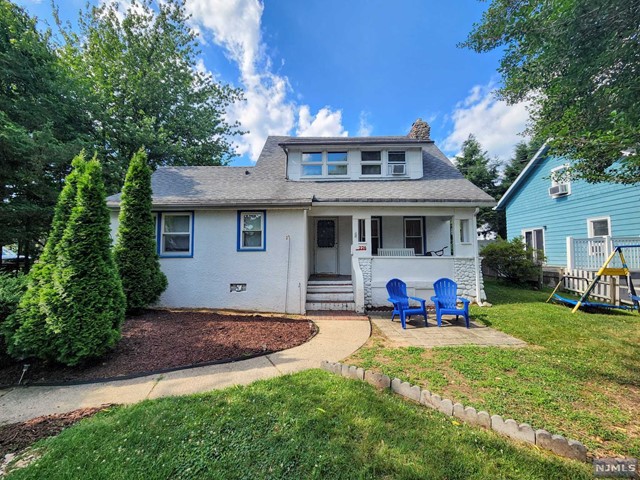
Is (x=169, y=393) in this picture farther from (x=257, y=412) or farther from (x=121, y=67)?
(x=121, y=67)

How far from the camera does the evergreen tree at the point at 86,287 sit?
3693mm

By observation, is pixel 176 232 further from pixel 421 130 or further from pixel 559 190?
pixel 559 190

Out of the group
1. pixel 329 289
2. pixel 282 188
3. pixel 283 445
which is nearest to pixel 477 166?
pixel 282 188

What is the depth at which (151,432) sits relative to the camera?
2.31 m

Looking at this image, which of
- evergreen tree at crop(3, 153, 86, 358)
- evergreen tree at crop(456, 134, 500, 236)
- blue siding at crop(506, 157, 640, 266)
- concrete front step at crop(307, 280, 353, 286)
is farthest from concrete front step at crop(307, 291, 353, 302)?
evergreen tree at crop(456, 134, 500, 236)

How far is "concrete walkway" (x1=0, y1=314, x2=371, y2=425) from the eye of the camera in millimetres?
2932

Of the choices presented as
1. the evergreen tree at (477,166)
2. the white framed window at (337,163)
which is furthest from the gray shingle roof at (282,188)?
the evergreen tree at (477,166)

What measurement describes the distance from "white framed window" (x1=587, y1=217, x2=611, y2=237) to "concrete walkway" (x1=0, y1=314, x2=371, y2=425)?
509 inches

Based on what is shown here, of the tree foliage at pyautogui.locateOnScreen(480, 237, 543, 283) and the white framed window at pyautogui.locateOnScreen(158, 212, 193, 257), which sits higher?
the white framed window at pyautogui.locateOnScreen(158, 212, 193, 257)

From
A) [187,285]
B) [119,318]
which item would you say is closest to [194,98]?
[187,285]

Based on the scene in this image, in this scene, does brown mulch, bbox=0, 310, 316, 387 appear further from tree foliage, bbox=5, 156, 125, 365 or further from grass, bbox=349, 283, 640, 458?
grass, bbox=349, 283, 640, 458

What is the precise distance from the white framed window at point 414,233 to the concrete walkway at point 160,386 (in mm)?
6961

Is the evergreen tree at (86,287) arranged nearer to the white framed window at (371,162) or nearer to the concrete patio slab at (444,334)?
the concrete patio slab at (444,334)

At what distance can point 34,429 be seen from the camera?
97.9 inches
